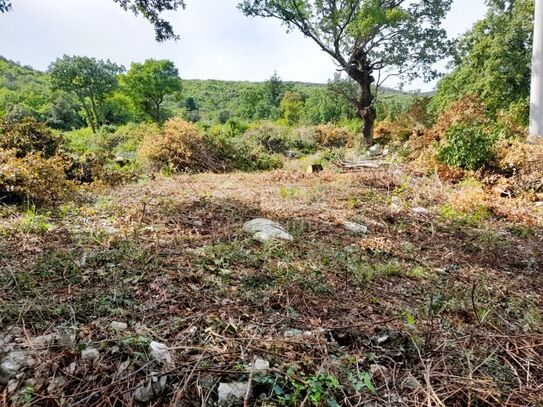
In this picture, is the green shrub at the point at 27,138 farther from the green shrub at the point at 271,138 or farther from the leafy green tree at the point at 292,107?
the leafy green tree at the point at 292,107

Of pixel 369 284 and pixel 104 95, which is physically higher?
pixel 104 95

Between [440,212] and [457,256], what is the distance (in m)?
1.46

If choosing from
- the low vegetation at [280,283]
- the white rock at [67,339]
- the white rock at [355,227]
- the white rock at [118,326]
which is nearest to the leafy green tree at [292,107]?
the low vegetation at [280,283]

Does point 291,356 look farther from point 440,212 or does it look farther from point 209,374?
point 440,212

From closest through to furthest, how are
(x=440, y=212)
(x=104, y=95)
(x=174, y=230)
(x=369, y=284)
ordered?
(x=369, y=284) → (x=174, y=230) → (x=440, y=212) → (x=104, y=95)

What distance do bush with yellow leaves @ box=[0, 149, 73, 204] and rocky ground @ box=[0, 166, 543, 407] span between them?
0.47 m

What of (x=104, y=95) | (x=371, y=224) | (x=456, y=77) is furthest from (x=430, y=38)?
(x=104, y=95)

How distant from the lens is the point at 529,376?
1522mm

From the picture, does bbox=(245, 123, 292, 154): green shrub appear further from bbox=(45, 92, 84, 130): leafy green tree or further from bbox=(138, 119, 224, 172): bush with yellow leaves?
bbox=(45, 92, 84, 130): leafy green tree

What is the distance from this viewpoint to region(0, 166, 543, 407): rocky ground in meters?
1.37

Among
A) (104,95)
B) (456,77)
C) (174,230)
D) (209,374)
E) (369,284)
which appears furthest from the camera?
(104,95)

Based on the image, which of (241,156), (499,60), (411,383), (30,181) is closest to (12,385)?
(411,383)

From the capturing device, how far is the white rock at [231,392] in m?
1.29

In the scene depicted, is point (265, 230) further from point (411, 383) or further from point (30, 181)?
point (30, 181)
